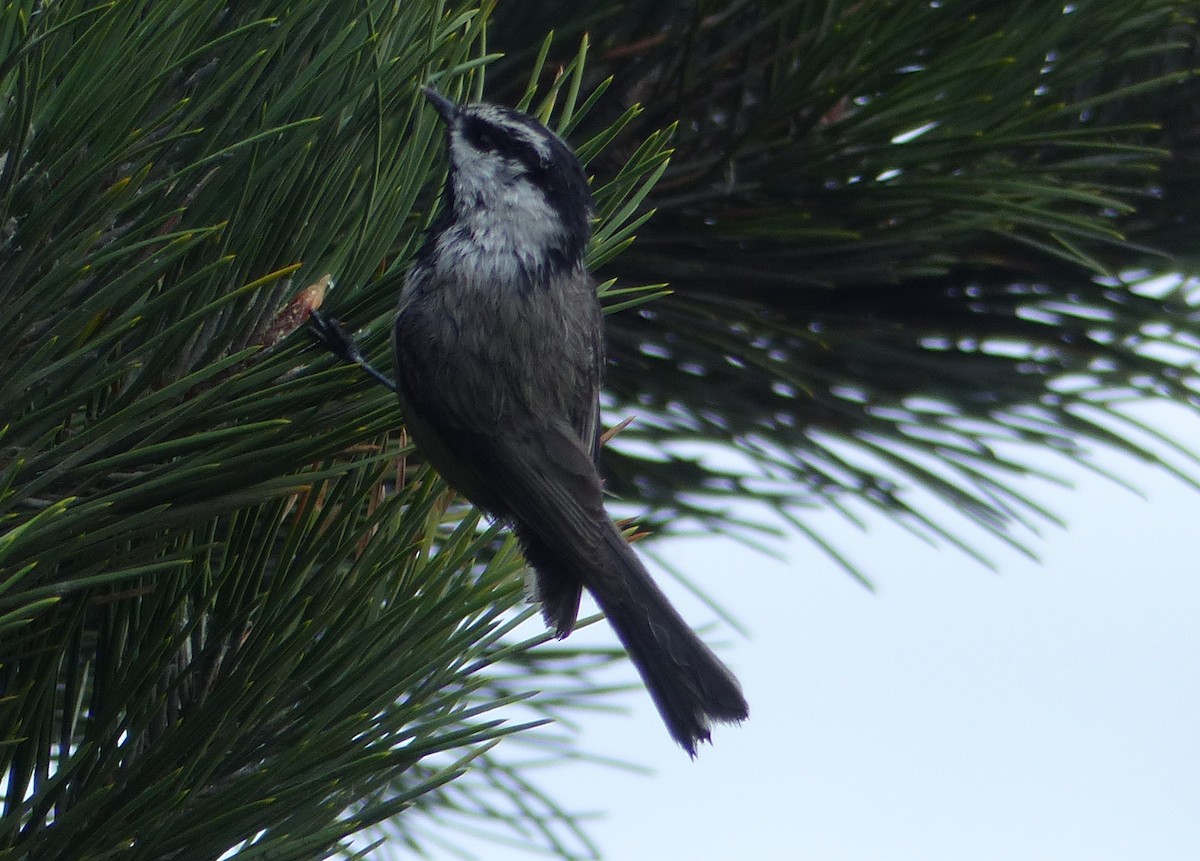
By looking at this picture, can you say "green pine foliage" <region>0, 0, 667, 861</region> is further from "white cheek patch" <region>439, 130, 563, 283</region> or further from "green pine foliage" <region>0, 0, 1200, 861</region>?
"white cheek patch" <region>439, 130, 563, 283</region>

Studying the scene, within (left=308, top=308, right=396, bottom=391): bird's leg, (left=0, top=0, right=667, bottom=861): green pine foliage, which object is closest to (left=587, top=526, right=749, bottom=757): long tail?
(left=0, top=0, right=667, bottom=861): green pine foliage

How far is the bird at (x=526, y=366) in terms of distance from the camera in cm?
140

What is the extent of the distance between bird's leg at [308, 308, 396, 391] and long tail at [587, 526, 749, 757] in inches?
15.2

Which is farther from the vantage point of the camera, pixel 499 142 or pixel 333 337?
pixel 499 142

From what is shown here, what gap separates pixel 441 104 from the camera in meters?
1.27

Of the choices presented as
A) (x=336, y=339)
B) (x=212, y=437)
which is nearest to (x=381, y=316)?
(x=336, y=339)

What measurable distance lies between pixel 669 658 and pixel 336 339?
46 centimetres

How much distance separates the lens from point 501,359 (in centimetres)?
163

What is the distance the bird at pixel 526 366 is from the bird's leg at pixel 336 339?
16 centimetres

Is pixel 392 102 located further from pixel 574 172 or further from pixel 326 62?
pixel 574 172

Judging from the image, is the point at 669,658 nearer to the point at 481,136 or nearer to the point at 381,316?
Answer: the point at 381,316

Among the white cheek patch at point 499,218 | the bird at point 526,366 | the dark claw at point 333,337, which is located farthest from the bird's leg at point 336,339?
the white cheek patch at point 499,218

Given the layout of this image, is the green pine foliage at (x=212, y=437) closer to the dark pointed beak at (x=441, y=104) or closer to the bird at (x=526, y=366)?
the dark pointed beak at (x=441, y=104)

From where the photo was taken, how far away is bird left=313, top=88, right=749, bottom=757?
4.59ft
